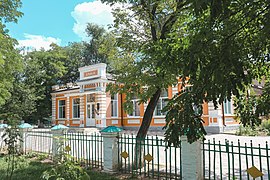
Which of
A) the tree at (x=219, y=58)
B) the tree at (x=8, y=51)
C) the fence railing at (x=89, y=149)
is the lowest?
the fence railing at (x=89, y=149)

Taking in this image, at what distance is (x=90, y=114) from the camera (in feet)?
88.1

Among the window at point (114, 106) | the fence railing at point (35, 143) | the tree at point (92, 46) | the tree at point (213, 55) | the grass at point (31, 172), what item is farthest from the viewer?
the tree at point (92, 46)

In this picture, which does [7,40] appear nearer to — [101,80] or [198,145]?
[198,145]

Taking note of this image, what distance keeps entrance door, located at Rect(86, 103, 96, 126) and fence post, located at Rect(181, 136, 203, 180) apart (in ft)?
69.4

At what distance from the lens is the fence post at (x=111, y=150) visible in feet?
24.2

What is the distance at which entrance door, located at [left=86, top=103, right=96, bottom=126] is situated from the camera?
26.5 m

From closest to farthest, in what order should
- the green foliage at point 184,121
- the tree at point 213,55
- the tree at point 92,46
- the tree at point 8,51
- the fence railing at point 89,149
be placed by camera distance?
the tree at point 213,55 < the green foliage at point 184,121 < the fence railing at point 89,149 < the tree at point 8,51 < the tree at point 92,46

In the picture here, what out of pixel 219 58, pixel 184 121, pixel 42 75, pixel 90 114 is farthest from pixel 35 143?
pixel 42 75

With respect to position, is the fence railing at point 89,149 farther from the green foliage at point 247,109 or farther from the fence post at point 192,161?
the green foliage at point 247,109

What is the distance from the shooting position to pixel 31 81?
30.7m

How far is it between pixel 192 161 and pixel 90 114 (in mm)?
22034

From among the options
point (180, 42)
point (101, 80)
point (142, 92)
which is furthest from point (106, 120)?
point (180, 42)

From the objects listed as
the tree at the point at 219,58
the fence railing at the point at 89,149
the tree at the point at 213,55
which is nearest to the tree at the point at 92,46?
the fence railing at the point at 89,149

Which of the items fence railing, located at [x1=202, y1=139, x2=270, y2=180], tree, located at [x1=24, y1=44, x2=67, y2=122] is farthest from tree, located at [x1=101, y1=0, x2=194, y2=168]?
tree, located at [x1=24, y1=44, x2=67, y2=122]
